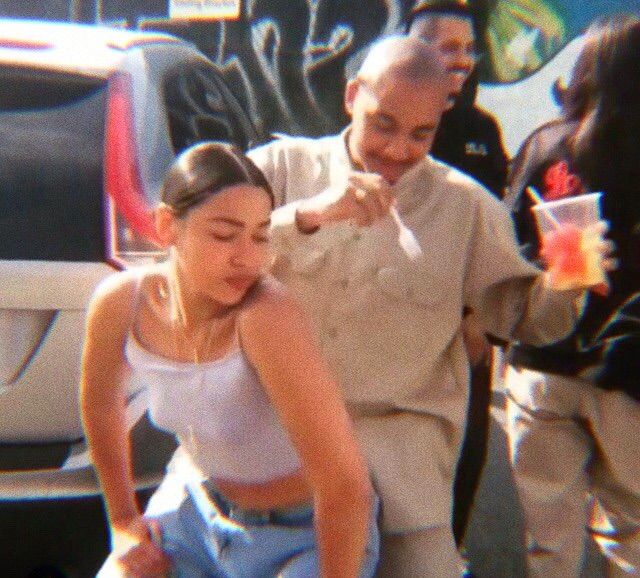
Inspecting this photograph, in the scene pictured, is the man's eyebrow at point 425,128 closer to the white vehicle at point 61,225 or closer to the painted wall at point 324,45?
the white vehicle at point 61,225

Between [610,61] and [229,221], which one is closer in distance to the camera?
[229,221]

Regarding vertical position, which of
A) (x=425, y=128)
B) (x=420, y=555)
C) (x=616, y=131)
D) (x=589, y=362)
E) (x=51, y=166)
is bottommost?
(x=420, y=555)

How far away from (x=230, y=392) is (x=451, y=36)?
6.51ft

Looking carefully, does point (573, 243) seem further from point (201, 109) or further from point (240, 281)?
point (201, 109)

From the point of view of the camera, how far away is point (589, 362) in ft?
9.01

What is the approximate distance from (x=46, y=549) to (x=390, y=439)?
1.70 metres

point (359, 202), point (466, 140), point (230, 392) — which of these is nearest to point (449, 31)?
point (466, 140)

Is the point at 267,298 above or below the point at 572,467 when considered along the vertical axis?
above

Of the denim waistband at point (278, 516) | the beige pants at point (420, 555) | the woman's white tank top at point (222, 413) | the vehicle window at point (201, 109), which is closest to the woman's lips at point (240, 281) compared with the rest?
the woman's white tank top at point (222, 413)

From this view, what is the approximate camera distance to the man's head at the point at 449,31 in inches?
134

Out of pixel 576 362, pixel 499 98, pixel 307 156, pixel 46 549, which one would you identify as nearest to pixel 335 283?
pixel 307 156

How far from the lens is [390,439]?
7.29 ft

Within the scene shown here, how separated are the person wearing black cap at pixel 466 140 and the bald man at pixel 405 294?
0.77 meters

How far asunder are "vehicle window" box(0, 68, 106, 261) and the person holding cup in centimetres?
126
